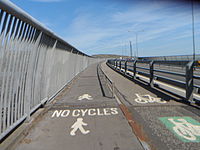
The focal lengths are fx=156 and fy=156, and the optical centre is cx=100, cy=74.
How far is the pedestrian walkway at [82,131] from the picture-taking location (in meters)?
2.87

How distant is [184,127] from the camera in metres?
3.47

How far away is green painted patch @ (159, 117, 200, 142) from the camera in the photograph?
121 inches

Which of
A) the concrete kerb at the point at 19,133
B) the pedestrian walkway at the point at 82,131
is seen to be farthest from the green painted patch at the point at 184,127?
the concrete kerb at the point at 19,133

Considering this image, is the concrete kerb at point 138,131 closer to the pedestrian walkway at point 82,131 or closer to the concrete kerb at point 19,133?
the pedestrian walkway at point 82,131

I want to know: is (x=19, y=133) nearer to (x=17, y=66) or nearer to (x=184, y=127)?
(x=17, y=66)

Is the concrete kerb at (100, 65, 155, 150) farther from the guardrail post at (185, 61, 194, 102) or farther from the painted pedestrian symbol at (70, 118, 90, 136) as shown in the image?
the guardrail post at (185, 61, 194, 102)

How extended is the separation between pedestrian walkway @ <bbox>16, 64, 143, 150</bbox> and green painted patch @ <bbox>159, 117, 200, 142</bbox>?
911mm

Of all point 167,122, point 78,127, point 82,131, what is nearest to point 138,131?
point 167,122

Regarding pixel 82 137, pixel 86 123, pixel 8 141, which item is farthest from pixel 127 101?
pixel 8 141

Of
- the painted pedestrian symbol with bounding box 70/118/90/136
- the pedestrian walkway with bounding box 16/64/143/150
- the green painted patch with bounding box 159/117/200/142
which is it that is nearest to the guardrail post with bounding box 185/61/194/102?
the green painted patch with bounding box 159/117/200/142

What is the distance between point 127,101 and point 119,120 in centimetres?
187

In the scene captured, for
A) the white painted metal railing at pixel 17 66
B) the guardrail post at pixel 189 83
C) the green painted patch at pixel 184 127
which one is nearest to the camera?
the white painted metal railing at pixel 17 66

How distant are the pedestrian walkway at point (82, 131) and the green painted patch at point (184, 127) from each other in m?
0.91

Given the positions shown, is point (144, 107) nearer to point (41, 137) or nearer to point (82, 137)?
point (82, 137)
